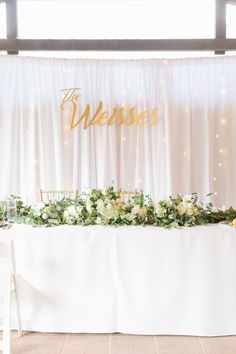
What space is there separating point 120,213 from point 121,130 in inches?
115

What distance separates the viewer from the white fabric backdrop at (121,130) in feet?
20.9

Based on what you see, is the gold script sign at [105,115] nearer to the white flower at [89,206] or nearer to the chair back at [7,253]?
the white flower at [89,206]

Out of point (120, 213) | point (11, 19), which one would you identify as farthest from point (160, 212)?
point (11, 19)

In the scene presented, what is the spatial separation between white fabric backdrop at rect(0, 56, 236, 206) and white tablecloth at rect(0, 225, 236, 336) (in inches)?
114

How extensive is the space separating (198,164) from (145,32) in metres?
1.95

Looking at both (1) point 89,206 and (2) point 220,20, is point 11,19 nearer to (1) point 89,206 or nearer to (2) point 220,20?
(2) point 220,20

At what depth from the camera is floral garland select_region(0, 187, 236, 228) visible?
11.9 ft

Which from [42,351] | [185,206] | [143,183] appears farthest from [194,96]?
[42,351]

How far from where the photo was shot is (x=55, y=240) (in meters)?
3.53

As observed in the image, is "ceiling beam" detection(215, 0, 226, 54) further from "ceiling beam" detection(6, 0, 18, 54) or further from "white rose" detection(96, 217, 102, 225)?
"white rose" detection(96, 217, 102, 225)

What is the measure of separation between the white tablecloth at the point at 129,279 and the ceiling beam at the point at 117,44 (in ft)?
11.6

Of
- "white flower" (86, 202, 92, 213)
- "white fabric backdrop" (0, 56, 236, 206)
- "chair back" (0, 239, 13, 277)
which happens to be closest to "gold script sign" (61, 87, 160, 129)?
"white fabric backdrop" (0, 56, 236, 206)

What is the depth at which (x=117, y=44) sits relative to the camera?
6398 mm

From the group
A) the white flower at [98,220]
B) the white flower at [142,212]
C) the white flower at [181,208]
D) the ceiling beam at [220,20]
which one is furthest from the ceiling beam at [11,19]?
the white flower at [181,208]
